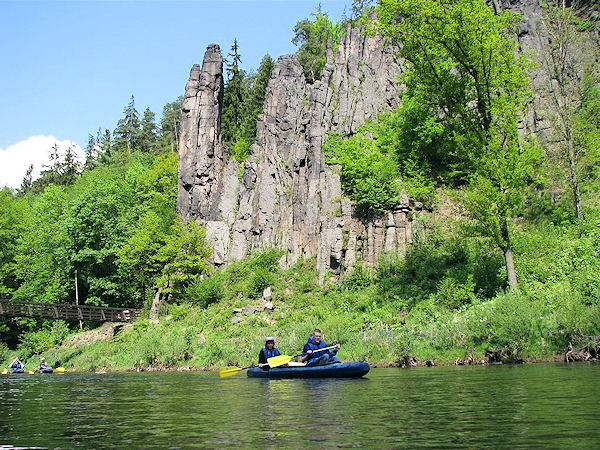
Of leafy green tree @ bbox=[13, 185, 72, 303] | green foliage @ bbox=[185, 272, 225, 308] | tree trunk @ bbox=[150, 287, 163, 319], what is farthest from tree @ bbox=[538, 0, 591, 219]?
leafy green tree @ bbox=[13, 185, 72, 303]

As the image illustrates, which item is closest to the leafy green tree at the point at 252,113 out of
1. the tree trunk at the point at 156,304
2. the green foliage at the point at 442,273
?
the tree trunk at the point at 156,304

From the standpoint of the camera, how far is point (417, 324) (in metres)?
26.2

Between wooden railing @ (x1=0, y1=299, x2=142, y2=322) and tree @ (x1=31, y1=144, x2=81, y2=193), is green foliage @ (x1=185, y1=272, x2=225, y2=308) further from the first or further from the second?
tree @ (x1=31, y1=144, x2=81, y2=193)

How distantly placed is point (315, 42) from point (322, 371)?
1781 inches

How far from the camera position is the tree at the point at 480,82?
25688mm

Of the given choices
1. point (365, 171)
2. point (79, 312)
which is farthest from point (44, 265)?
point (365, 171)

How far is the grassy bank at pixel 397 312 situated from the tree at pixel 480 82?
11.0 feet

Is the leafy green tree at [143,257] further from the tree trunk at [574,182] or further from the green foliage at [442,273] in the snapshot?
the tree trunk at [574,182]

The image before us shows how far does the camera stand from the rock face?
126ft

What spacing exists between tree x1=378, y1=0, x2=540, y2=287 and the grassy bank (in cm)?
336

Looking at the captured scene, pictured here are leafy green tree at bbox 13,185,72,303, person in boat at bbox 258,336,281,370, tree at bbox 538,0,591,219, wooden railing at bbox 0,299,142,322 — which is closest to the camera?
person in boat at bbox 258,336,281,370

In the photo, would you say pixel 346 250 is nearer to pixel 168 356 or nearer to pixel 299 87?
pixel 168 356

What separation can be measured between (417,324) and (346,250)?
1207 cm

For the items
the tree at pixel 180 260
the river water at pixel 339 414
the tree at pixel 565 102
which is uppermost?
the tree at pixel 565 102
